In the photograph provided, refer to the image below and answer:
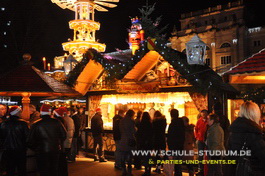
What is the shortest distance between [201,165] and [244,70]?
3.45 meters

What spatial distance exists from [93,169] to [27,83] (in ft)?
11.6

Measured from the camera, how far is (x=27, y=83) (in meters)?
9.27

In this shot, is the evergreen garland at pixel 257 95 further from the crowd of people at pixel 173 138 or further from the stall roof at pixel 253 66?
the stall roof at pixel 253 66

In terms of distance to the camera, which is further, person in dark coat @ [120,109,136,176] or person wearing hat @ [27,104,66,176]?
person in dark coat @ [120,109,136,176]

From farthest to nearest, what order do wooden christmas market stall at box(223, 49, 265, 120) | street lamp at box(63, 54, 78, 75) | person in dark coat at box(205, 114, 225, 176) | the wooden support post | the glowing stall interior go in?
street lamp at box(63, 54, 78, 75) → the glowing stall interior → the wooden support post → person in dark coat at box(205, 114, 225, 176) → wooden christmas market stall at box(223, 49, 265, 120)

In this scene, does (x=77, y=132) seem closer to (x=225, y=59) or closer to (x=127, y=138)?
(x=127, y=138)

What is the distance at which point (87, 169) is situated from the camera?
9.27m

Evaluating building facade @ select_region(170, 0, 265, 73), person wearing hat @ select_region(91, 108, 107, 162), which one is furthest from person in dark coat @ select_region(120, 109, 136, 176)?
building facade @ select_region(170, 0, 265, 73)

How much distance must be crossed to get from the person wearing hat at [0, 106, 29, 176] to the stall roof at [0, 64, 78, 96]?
2.52 m

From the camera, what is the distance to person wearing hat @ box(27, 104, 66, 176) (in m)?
5.89

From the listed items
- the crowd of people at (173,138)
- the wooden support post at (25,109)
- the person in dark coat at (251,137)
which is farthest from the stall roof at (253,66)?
the wooden support post at (25,109)

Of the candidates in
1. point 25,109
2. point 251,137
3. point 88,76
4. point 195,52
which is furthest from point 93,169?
point 251,137

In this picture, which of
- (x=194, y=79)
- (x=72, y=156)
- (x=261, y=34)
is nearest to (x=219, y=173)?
(x=194, y=79)

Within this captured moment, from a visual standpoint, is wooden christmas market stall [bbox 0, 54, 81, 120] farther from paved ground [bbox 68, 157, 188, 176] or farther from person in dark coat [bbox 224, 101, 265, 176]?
person in dark coat [bbox 224, 101, 265, 176]
